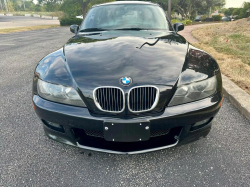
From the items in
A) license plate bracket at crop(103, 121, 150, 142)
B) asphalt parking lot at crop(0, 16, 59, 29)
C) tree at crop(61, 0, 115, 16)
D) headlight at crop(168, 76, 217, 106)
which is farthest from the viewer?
tree at crop(61, 0, 115, 16)

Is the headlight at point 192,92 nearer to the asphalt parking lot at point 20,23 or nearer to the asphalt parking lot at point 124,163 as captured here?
the asphalt parking lot at point 124,163

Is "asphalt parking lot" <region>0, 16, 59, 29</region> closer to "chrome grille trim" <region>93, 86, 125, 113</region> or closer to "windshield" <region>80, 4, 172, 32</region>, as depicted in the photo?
"windshield" <region>80, 4, 172, 32</region>

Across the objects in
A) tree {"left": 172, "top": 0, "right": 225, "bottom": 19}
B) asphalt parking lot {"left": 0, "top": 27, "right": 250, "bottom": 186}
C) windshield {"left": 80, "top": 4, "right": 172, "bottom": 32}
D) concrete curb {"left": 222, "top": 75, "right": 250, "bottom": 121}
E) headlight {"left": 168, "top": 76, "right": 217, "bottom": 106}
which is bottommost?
asphalt parking lot {"left": 0, "top": 27, "right": 250, "bottom": 186}

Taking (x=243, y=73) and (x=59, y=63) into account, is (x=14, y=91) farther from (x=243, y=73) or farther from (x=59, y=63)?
(x=243, y=73)

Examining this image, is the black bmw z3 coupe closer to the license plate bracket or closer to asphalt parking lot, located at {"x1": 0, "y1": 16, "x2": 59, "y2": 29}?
the license plate bracket

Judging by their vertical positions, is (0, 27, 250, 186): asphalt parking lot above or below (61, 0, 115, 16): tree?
below

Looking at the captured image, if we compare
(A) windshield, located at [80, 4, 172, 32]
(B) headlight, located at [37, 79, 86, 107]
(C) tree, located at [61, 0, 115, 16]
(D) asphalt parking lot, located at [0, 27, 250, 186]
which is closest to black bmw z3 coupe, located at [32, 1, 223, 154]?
(B) headlight, located at [37, 79, 86, 107]

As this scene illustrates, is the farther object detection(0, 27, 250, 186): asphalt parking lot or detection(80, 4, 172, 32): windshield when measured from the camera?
detection(80, 4, 172, 32): windshield

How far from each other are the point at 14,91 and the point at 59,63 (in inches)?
89.4

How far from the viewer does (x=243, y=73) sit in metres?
4.14

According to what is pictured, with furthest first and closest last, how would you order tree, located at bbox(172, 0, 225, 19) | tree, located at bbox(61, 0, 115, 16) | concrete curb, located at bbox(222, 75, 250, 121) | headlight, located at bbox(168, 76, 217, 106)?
tree, located at bbox(172, 0, 225, 19), tree, located at bbox(61, 0, 115, 16), concrete curb, located at bbox(222, 75, 250, 121), headlight, located at bbox(168, 76, 217, 106)

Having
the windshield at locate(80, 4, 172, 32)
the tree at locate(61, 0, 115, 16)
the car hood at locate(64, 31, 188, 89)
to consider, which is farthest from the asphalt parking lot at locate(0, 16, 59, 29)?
the car hood at locate(64, 31, 188, 89)

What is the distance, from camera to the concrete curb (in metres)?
2.78

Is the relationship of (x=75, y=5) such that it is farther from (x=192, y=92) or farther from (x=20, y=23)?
(x=192, y=92)
